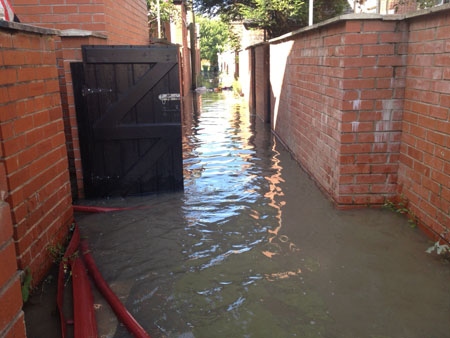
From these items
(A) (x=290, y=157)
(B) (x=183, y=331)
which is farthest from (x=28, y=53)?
(A) (x=290, y=157)

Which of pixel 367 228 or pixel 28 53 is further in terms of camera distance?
pixel 367 228

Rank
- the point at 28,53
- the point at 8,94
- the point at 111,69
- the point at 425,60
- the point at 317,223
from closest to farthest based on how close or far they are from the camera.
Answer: the point at 8,94
the point at 28,53
the point at 425,60
the point at 317,223
the point at 111,69

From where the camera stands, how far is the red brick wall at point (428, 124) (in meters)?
4.00

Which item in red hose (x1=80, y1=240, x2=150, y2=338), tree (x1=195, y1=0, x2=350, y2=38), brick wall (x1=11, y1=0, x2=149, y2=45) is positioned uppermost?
tree (x1=195, y1=0, x2=350, y2=38)

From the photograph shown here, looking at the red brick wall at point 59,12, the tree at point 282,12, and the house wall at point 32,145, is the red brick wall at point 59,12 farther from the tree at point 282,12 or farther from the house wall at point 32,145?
the tree at point 282,12

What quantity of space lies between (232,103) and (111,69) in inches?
502

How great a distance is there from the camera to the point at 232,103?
18.1 m

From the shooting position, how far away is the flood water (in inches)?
118

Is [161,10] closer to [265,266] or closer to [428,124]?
[428,124]

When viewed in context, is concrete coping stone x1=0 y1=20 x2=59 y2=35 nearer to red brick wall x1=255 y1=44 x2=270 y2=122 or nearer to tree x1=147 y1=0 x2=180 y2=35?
red brick wall x1=255 y1=44 x2=270 y2=122

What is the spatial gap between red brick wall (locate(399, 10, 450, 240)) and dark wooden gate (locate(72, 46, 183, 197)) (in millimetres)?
2864

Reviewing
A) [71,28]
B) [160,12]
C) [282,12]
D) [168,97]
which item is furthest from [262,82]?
[71,28]

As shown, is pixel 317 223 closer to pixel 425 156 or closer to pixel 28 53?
pixel 425 156

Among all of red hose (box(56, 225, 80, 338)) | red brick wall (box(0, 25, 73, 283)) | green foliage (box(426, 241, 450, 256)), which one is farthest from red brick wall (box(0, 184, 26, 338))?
green foliage (box(426, 241, 450, 256))
